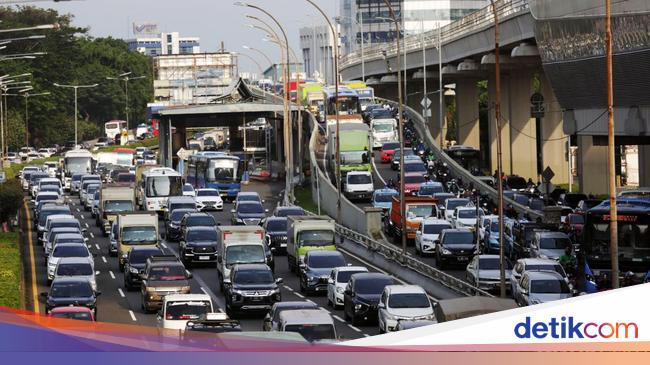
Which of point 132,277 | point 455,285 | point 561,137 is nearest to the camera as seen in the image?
point 455,285

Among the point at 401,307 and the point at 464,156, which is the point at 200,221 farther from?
the point at 464,156

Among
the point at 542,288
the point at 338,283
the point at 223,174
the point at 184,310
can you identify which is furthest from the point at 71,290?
the point at 223,174

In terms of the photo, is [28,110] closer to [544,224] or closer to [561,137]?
[561,137]

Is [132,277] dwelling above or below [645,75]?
below

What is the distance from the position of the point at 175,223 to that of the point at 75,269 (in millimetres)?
18916

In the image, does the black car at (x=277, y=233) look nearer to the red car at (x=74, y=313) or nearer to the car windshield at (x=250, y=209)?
the car windshield at (x=250, y=209)

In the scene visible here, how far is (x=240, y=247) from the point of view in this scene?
1802 inches

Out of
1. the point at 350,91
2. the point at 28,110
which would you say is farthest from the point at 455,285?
the point at 28,110

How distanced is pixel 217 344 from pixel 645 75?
46780 mm

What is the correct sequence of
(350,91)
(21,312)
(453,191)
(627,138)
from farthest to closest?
(350,91) → (453,191) → (627,138) → (21,312)

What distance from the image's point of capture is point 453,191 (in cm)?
7381

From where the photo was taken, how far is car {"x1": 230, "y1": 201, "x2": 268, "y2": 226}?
64.4m

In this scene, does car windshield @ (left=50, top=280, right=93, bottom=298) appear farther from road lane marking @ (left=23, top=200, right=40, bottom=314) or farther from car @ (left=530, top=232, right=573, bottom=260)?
car @ (left=530, top=232, right=573, bottom=260)

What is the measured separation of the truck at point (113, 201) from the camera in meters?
65.1
